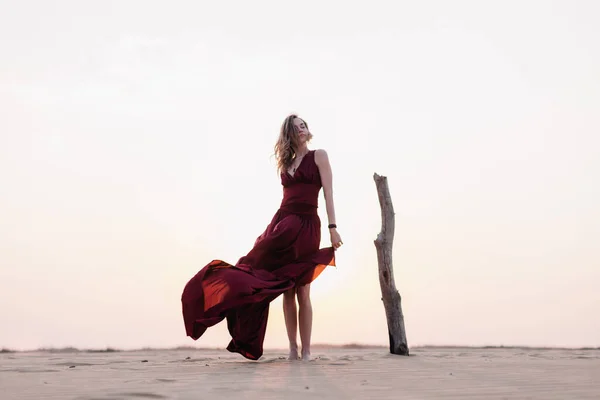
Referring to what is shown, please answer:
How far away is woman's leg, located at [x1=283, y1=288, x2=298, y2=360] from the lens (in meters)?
7.34

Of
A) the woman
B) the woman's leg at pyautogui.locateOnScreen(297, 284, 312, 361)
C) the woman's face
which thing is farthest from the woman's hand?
the woman's face

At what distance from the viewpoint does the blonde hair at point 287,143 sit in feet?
24.0

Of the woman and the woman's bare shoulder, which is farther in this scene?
the woman's bare shoulder

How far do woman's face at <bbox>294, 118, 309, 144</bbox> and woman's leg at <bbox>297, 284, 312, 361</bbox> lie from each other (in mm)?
1418

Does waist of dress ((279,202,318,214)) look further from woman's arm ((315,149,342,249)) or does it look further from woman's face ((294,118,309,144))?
woman's face ((294,118,309,144))

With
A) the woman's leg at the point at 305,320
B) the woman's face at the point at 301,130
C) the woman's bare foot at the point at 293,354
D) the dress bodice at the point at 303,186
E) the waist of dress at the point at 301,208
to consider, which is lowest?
the woman's bare foot at the point at 293,354

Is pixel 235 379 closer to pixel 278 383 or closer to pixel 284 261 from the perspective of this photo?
pixel 278 383

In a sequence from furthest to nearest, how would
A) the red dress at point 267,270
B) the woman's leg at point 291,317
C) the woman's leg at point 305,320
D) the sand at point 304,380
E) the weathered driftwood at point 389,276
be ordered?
the weathered driftwood at point 389,276 → the woman's leg at point 291,317 → the woman's leg at point 305,320 → the red dress at point 267,270 → the sand at point 304,380

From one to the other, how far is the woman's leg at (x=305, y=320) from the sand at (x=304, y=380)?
0.63 feet

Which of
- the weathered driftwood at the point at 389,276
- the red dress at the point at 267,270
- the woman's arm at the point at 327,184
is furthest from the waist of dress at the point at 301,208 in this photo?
the weathered driftwood at the point at 389,276

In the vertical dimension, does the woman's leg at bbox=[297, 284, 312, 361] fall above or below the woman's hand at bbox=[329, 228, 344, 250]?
below

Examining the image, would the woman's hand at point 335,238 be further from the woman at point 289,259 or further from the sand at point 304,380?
the sand at point 304,380

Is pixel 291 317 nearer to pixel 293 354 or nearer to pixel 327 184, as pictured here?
pixel 293 354

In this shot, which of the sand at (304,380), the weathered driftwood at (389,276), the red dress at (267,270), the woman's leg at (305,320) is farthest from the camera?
the weathered driftwood at (389,276)
